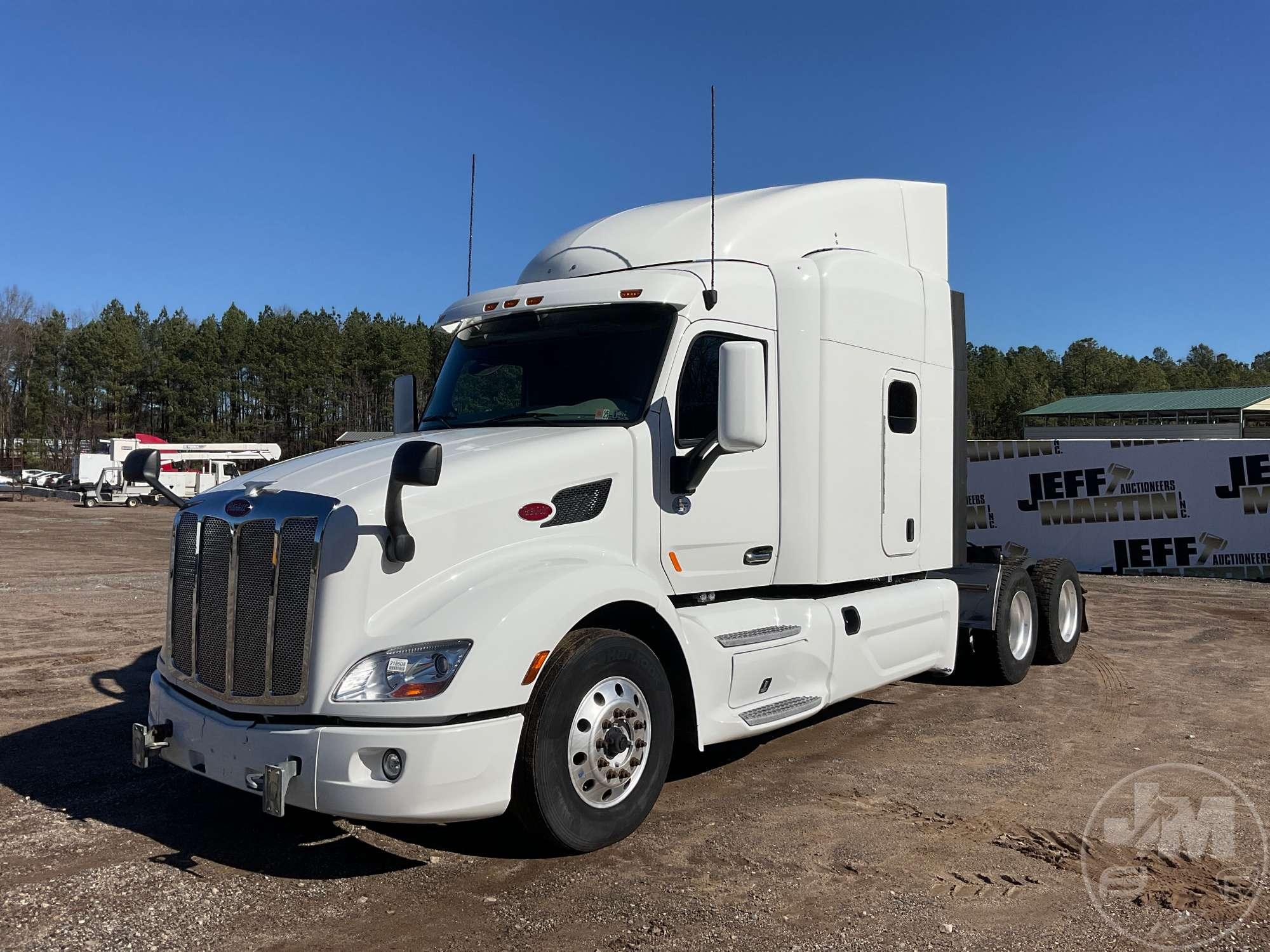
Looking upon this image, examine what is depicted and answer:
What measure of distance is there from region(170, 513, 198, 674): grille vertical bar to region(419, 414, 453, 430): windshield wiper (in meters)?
1.54

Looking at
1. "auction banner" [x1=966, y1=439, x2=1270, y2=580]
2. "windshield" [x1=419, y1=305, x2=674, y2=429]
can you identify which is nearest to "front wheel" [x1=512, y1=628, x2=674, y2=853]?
"windshield" [x1=419, y1=305, x2=674, y2=429]

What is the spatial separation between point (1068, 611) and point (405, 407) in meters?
6.85

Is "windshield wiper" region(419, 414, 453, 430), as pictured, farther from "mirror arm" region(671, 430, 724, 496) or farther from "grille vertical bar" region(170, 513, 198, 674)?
"grille vertical bar" region(170, 513, 198, 674)

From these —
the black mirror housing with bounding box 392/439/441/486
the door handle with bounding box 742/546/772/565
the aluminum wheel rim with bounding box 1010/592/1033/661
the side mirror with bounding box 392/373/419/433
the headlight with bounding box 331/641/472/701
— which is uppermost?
the side mirror with bounding box 392/373/419/433

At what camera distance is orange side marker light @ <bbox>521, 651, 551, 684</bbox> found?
14.4ft

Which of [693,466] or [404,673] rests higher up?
[693,466]

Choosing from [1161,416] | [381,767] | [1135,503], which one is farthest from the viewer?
[1161,416]

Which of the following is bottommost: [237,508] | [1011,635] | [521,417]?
[1011,635]

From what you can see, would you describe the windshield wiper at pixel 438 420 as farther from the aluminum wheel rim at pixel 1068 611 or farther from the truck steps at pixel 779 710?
the aluminum wheel rim at pixel 1068 611

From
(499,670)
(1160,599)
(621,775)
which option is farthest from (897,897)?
(1160,599)

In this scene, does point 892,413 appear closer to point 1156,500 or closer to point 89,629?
point 89,629

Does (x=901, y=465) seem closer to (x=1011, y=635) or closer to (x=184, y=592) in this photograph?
(x=1011, y=635)

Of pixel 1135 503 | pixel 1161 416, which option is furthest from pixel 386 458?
pixel 1161 416

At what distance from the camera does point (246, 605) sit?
460 centimetres
